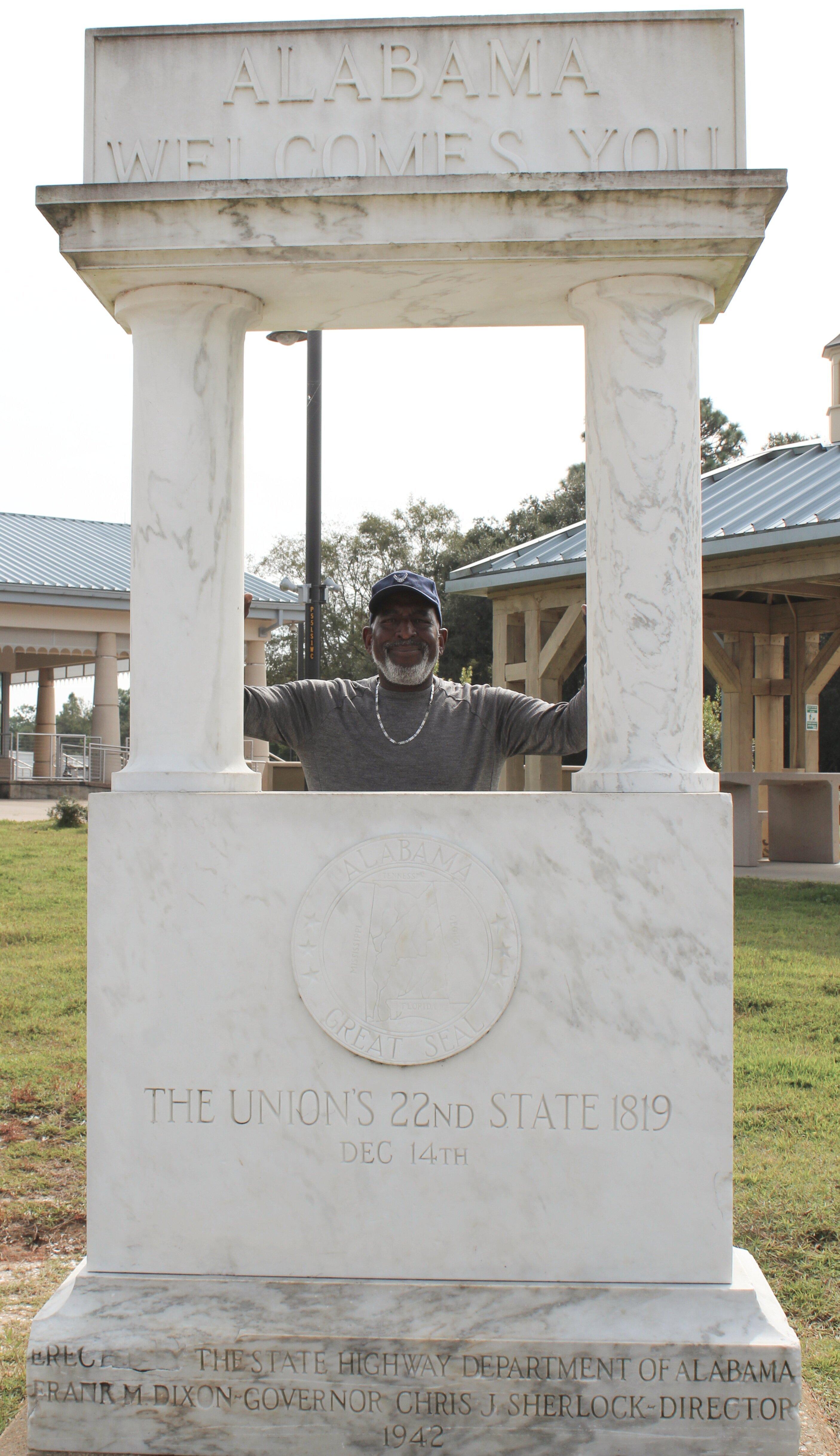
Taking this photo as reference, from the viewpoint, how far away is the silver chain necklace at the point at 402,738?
144 inches

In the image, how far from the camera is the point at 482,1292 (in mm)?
2707

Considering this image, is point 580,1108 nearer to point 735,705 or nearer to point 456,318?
point 456,318

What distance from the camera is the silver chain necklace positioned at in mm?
3652

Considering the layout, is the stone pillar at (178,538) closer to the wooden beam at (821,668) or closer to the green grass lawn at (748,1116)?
the green grass lawn at (748,1116)

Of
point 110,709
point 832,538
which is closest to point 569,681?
point 110,709


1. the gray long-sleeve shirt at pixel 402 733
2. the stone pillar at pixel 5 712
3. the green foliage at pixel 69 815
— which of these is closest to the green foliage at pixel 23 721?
the stone pillar at pixel 5 712

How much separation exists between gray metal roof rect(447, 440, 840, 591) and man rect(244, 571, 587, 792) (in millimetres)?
7483

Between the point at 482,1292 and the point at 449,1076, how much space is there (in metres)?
0.47

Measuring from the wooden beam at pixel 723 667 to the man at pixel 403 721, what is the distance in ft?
33.8

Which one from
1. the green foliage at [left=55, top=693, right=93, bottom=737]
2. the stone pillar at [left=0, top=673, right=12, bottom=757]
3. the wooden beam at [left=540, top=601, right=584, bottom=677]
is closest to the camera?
the wooden beam at [left=540, top=601, right=584, bottom=677]

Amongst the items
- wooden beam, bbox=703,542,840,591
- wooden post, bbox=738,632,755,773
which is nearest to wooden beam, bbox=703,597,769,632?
wooden post, bbox=738,632,755,773

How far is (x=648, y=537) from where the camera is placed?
9.40 feet

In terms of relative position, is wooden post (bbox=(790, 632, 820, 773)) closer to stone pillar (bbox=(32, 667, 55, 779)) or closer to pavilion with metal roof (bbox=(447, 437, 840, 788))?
pavilion with metal roof (bbox=(447, 437, 840, 788))

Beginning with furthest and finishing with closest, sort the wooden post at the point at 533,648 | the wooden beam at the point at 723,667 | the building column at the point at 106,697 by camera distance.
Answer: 1. the building column at the point at 106,697
2. the wooden beam at the point at 723,667
3. the wooden post at the point at 533,648
